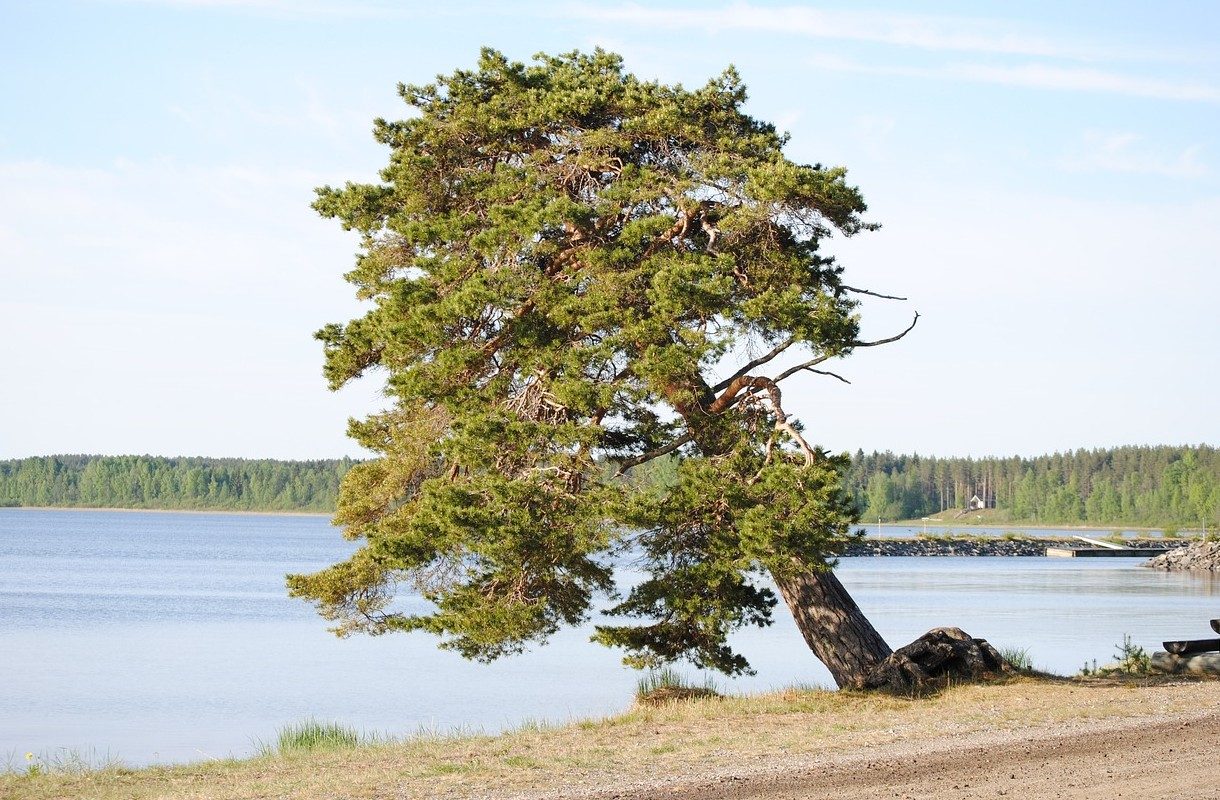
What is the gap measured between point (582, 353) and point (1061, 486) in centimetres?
15820

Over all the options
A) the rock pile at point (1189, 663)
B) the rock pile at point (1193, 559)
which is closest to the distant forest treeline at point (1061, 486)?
the rock pile at point (1193, 559)

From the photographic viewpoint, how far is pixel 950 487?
596 ft

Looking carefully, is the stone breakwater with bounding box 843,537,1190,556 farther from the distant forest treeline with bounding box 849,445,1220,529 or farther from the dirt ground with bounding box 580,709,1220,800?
the dirt ground with bounding box 580,709,1220,800

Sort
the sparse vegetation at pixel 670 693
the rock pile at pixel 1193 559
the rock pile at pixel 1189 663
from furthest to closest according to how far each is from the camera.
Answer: the rock pile at pixel 1193 559 < the rock pile at pixel 1189 663 < the sparse vegetation at pixel 670 693

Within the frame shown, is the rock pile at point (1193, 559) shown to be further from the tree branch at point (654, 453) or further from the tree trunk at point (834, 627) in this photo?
the tree branch at point (654, 453)

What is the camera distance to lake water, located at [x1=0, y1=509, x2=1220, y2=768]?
20.8 meters

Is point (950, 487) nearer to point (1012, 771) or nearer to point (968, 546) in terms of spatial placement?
point (968, 546)

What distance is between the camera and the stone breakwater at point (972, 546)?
94.1 meters

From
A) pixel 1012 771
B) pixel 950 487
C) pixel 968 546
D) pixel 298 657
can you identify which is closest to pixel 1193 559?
pixel 968 546

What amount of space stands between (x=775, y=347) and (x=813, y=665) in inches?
518

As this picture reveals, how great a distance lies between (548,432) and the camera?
1424 centimetres

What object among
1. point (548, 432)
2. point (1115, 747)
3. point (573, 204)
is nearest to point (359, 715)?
point (548, 432)

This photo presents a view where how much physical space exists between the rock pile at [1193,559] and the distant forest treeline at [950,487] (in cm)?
5185

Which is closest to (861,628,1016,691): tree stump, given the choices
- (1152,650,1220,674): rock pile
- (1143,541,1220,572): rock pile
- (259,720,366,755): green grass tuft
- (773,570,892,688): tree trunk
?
(773,570,892,688): tree trunk
